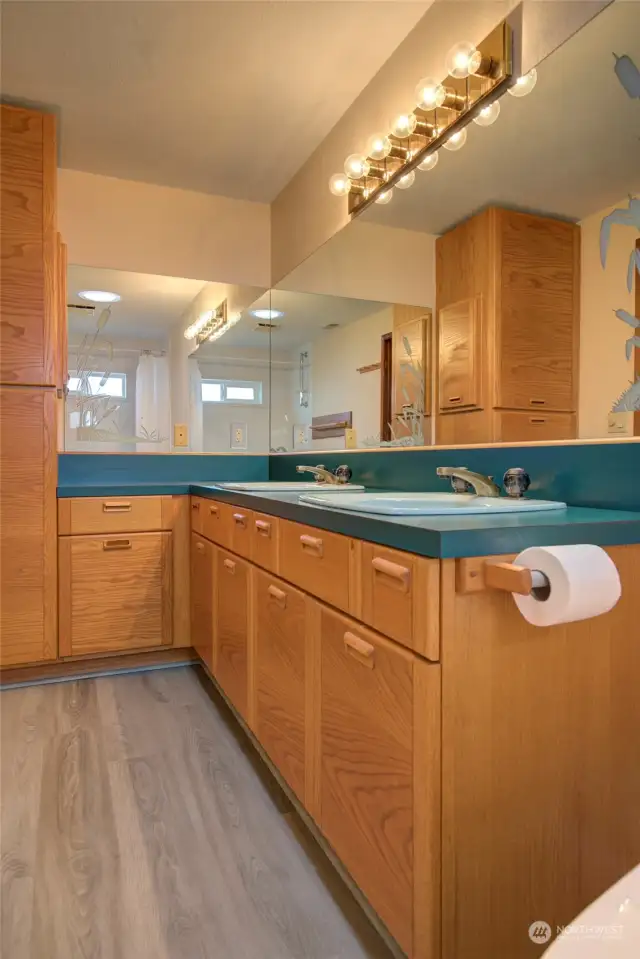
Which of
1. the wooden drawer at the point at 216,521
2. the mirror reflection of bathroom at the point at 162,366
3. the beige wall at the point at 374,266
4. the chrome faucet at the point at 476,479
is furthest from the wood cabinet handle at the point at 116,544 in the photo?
the chrome faucet at the point at 476,479

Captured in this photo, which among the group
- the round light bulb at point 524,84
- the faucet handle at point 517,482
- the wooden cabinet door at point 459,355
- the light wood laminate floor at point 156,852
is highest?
the round light bulb at point 524,84

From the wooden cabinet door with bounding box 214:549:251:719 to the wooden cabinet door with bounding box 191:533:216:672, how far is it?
10 centimetres

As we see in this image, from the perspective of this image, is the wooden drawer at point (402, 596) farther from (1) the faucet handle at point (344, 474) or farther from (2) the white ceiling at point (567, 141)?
(1) the faucet handle at point (344, 474)

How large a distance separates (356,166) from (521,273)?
1.09 meters

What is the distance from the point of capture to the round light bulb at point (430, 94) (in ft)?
5.88

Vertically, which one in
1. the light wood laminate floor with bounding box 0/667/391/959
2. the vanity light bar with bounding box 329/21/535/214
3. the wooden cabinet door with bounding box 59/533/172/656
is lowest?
the light wood laminate floor with bounding box 0/667/391/959

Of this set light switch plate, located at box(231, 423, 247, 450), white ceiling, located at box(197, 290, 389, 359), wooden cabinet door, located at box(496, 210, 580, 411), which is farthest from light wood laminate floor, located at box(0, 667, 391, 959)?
white ceiling, located at box(197, 290, 389, 359)

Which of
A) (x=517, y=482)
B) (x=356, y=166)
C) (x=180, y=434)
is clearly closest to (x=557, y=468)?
(x=517, y=482)

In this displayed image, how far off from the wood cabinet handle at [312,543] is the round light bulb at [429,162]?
1.26 meters

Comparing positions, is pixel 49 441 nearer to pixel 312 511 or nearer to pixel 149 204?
pixel 149 204

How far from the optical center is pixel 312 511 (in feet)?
4.44

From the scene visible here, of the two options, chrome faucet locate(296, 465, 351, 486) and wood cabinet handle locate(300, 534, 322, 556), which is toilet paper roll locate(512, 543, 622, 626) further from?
chrome faucet locate(296, 465, 351, 486)

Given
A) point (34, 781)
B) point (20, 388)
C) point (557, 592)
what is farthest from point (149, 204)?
point (557, 592)

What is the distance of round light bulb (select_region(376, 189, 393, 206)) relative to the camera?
2.10 metres
